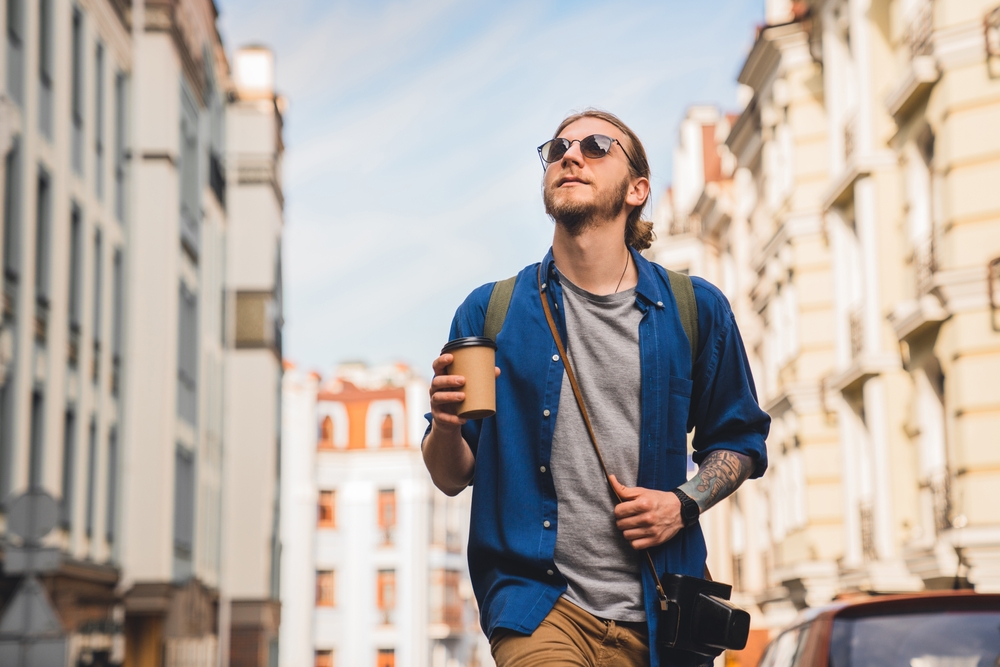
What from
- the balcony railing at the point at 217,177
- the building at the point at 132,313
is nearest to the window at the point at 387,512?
the building at the point at 132,313

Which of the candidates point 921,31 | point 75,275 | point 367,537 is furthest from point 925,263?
point 367,537

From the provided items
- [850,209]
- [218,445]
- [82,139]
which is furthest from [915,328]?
[218,445]

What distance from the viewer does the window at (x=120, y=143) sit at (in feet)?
100

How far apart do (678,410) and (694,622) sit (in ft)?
1.68

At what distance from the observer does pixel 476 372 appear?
3.38 meters

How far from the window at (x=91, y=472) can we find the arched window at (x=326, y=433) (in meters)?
52.9

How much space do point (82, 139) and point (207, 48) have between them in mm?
14639

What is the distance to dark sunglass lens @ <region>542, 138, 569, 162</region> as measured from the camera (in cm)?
383

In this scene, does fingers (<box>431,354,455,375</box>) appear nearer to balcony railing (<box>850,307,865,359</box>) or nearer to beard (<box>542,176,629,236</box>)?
beard (<box>542,176,629,236</box>)

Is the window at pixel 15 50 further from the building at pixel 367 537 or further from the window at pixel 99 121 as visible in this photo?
the building at pixel 367 537

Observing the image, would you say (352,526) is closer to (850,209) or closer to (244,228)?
(244,228)

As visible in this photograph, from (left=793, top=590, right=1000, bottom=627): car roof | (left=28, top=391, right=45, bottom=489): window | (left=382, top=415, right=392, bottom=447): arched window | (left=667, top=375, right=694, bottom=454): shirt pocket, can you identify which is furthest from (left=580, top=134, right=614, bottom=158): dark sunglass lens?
(left=382, top=415, right=392, bottom=447): arched window

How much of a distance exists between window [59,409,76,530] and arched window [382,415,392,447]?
54548mm

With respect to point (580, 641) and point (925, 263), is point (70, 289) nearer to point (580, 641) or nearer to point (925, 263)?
point (925, 263)
